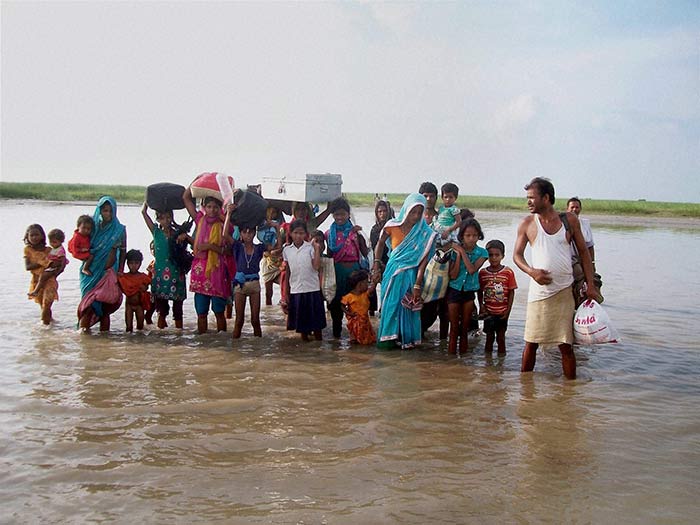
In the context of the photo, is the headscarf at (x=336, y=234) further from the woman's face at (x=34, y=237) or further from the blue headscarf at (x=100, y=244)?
the woman's face at (x=34, y=237)

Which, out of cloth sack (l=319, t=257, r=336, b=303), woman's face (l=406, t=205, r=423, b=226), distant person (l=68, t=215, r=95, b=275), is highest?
woman's face (l=406, t=205, r=423, b=226)

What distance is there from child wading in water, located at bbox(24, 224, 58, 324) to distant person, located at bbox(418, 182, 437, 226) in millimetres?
4151

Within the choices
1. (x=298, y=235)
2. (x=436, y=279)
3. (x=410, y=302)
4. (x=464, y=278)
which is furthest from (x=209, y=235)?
(x=464, y=278)

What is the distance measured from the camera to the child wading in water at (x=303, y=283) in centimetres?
675

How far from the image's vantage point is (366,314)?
22.6 feet

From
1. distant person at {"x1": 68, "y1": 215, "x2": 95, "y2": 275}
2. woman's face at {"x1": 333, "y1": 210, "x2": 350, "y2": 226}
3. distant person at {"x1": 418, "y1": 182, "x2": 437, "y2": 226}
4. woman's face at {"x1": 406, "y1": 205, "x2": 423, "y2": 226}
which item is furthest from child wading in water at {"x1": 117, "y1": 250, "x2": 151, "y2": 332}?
distant person at {"x1": 418, "y1": 182, "x2": 437, "y2": 226}

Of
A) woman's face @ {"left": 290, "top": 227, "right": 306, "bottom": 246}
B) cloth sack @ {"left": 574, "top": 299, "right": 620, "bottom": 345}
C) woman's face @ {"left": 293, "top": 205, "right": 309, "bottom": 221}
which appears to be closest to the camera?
cloth sack @ {"left": 574, "top": 299, "right": 620, "bottom": 345}

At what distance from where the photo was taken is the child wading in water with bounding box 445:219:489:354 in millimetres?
6379

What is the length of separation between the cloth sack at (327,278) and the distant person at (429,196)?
1.13 m

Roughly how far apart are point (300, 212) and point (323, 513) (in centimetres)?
498

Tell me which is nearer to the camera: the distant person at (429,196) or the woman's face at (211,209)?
the woman's face at (211,209)

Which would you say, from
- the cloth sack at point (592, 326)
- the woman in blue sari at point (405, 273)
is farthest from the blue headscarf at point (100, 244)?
the cloth sack at point (592, 326)

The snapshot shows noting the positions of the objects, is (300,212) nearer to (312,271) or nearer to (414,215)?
(312,271)

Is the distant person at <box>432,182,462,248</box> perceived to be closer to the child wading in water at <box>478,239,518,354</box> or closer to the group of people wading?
the group of people wading
